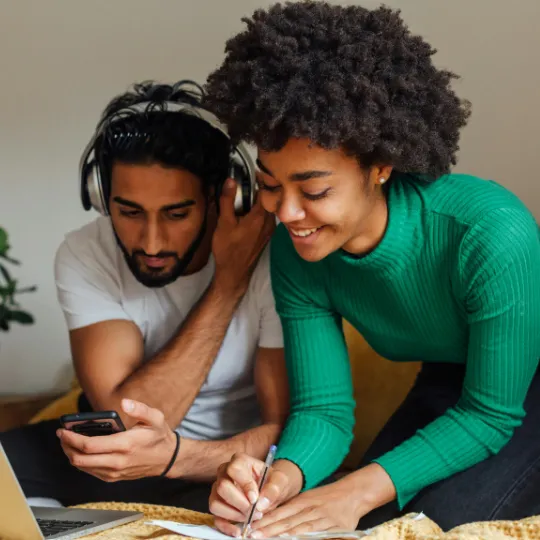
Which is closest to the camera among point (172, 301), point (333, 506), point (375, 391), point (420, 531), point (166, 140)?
point (420, 531)

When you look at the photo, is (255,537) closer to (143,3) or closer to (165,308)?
(165,308)

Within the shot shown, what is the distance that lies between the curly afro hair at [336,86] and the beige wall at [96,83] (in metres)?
0.65

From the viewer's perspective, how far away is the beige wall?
1.68 meters

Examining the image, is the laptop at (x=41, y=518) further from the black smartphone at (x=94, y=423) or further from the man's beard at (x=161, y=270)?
the man's beard at (x=161, y=270)

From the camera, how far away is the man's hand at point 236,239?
1343mm

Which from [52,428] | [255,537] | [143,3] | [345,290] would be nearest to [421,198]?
[345,290]

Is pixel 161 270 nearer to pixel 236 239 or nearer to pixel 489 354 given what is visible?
pixel 236 239

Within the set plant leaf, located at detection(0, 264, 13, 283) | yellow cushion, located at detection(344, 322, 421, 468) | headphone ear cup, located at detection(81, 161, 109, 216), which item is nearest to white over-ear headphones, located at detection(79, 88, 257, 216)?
headphone ear cup, located at detection(81, 161, 109, 216)

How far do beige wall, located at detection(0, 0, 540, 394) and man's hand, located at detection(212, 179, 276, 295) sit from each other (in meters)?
0.65

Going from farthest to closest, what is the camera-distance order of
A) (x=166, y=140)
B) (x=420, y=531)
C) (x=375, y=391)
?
(x=375, y=391) < (x=166, y=140) < (x=420, y=531)

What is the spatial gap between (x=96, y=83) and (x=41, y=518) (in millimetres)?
1248

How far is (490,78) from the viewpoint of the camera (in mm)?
1694

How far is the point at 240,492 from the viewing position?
1.03 meters

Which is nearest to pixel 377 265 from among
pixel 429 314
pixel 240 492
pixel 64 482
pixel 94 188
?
pixel 429 314
